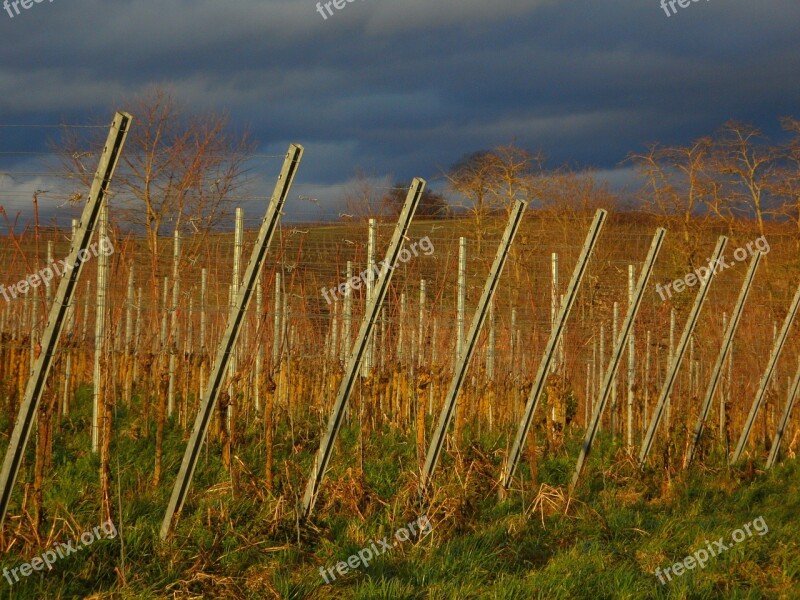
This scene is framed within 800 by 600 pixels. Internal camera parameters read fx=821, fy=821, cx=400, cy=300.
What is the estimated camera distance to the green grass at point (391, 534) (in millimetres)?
4082

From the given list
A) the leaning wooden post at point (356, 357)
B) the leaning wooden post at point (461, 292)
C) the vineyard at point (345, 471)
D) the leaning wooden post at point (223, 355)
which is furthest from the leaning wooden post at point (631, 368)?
the leaning wooden post at point (223, 355)

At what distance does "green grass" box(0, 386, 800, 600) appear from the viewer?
4082mm

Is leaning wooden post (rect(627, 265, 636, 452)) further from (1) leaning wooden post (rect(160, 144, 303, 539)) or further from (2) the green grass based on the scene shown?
(1) leaning wooden post (rect(160, 144, 303, 539))

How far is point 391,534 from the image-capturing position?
4.89m

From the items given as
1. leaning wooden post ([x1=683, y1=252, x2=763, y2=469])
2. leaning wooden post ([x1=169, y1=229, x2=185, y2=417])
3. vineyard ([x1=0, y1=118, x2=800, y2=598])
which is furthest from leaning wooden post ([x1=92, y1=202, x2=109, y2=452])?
leaning wooden post ([x1=683, y1=252, x2=763, y2=469])

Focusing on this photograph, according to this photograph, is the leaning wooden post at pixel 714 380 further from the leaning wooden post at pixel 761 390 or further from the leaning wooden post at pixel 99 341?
the leaning wooden post at pixel 99 341

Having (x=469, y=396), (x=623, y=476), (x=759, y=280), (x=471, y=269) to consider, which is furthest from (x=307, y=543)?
(x=759, y=280)

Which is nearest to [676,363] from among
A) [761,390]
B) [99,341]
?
[761,390]

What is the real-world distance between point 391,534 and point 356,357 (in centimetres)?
107

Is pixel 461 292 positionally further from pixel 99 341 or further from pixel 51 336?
pixel 51 336

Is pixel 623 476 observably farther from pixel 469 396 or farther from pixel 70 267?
pixel 70 267

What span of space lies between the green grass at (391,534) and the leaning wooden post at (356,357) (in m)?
0.13

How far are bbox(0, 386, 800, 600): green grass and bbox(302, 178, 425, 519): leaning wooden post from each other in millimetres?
131

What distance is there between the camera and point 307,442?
6805 millimetres
